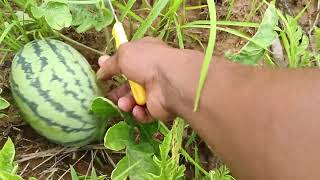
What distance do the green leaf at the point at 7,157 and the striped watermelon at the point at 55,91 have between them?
0.17m

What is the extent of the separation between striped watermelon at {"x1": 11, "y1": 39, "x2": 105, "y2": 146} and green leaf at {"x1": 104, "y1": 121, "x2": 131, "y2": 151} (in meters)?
0.08

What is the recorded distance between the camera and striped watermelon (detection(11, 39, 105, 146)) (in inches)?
74.1

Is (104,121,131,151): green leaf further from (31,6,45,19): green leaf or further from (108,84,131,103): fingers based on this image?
(31,6,45,19): green leaf

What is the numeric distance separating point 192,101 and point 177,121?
0.24 metres

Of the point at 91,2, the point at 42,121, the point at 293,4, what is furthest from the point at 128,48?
the point at 293,4

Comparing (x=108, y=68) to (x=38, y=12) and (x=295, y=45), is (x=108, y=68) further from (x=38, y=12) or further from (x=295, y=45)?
(x=295, y=45)

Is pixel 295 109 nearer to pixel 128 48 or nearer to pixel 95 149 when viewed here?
pixel 128 48

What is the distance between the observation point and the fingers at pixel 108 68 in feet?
6.03

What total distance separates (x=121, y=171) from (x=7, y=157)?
28 centimetres

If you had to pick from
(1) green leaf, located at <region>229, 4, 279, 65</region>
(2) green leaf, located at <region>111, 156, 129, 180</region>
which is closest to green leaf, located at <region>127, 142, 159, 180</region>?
(2) green leaf, located at <region>111, 156, 129, 180</region>

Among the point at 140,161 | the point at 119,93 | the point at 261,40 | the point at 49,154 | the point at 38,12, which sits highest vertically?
the point at 261,40

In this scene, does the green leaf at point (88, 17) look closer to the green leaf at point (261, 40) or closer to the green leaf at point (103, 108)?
the green leaf at point (103, 108)

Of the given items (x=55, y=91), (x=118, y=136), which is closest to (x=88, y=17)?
(x=55, y=91)

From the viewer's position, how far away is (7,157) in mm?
1743
